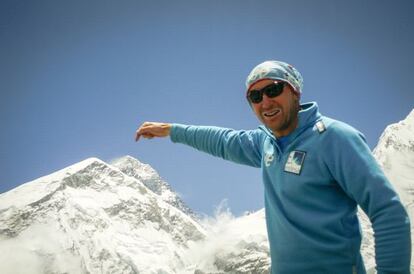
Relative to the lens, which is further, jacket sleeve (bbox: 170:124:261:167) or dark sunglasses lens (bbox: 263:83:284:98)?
jacket sleeve (bbox: 170:124:261:167)

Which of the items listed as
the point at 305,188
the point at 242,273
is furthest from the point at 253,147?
the point at 242,273

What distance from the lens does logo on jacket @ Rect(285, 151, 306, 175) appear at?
3.65 m

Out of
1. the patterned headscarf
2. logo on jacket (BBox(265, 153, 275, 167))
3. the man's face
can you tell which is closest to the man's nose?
the man's face

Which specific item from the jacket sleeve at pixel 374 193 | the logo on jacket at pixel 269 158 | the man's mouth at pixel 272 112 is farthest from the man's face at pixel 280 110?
the jacket sleeve at pixel 374 193

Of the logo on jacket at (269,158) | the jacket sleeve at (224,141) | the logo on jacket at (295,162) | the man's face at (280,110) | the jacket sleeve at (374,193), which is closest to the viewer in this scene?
the jacket sleeve at (374,193)

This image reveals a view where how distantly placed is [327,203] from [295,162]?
17.2 inches

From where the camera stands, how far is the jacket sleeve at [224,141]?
4727 millimetres

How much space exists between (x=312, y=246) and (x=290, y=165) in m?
0.71

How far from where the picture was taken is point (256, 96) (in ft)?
13.2

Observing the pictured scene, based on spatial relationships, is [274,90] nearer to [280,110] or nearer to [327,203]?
[280,110]

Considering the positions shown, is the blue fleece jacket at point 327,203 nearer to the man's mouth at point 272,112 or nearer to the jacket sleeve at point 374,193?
the jacket sleeve at point 374,193

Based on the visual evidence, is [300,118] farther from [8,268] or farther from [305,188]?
[8,268]

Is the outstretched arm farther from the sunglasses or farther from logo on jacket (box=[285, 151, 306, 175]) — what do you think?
logo on jacket (box=[285, 151, 306, 175])

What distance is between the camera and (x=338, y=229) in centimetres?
351
